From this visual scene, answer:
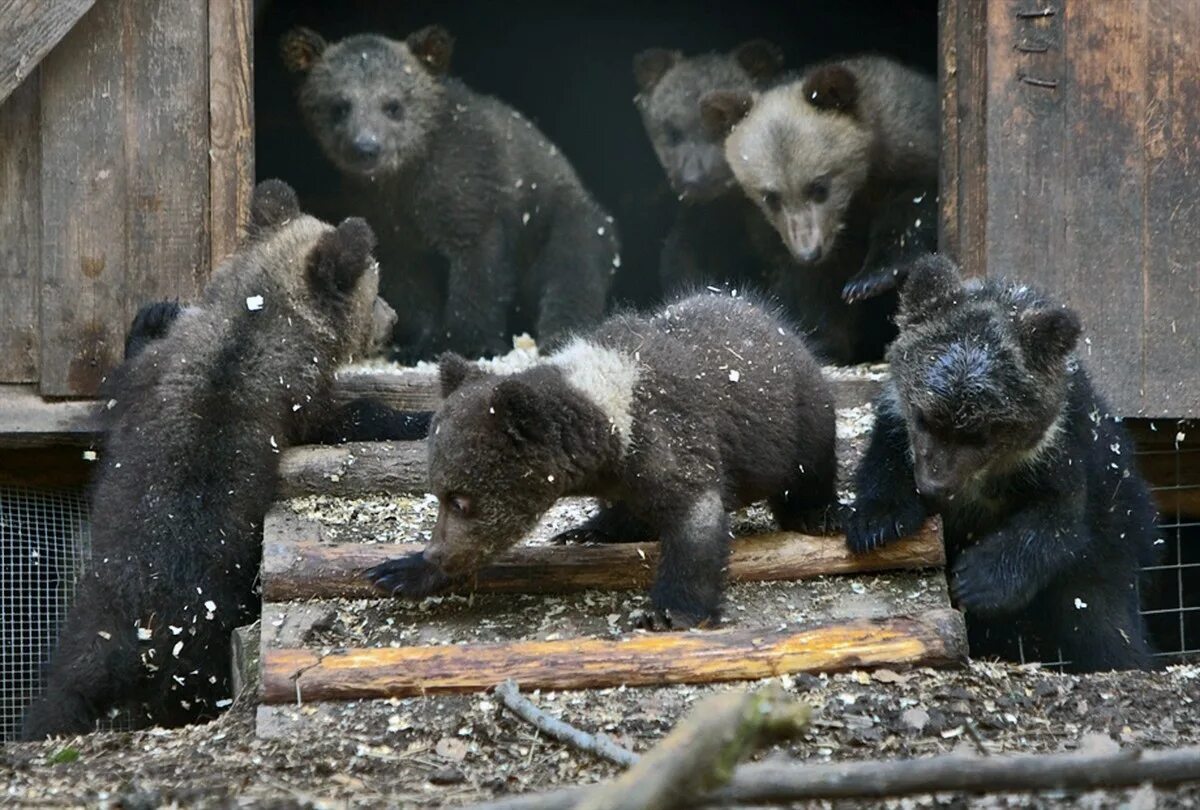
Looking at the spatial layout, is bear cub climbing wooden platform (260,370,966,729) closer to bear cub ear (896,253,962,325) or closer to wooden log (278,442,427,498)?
wooden log (278,442,427,498)

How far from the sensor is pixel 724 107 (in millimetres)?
9781

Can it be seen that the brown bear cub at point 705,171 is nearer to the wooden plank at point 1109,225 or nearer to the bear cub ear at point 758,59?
the bear cub ear at point 758,59

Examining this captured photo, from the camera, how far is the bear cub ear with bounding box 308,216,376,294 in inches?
282

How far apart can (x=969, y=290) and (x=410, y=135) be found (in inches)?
182

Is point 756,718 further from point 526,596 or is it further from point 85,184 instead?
point 85,184

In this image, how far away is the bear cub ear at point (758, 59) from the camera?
35.7 feet

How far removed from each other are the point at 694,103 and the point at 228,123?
385cm

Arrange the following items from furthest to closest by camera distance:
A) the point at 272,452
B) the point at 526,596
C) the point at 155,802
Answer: the point at 272,452, the point at 526,596, the point at 155,802

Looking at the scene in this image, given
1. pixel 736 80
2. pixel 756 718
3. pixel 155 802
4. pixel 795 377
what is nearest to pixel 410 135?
pixel 736 80

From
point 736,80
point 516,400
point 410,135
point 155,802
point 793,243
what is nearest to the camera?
point 155,802

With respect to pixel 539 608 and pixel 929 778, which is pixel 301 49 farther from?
pixel 929 778

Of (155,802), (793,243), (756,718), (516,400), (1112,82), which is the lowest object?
(155,802)

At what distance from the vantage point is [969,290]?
630cm

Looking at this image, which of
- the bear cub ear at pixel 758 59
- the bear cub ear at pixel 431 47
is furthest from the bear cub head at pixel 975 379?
the bear cub ear at pixel 758 59
